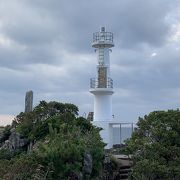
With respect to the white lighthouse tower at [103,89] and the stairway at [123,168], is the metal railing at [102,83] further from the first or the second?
the stairway at [123,168]

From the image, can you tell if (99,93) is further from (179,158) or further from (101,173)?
(179,158)

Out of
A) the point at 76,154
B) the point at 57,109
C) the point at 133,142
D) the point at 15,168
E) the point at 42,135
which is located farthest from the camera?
the point at 57,109

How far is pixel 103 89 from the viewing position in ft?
100

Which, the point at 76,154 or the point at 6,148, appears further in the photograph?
the point at 6,148

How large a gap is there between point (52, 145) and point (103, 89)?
11.8m

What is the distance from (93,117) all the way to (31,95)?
4.66 m

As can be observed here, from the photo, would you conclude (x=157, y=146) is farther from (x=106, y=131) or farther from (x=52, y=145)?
(x=106, y=131)

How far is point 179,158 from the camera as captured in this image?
19656mm

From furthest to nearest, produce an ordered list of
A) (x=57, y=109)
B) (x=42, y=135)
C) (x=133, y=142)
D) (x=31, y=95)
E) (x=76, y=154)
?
(x=31, y=95) < (x=57, y=109) < (x=42, y=135) < (x=133, y=142) < (x=76, y=154)

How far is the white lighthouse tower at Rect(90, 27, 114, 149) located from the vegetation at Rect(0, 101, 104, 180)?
18.5ft

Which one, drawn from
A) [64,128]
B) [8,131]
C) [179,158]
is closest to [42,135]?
[64,128]

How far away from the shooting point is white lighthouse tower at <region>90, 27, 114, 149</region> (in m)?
30.8

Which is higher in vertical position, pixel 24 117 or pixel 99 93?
pixel 99 93

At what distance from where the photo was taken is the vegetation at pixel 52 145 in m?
18.1
